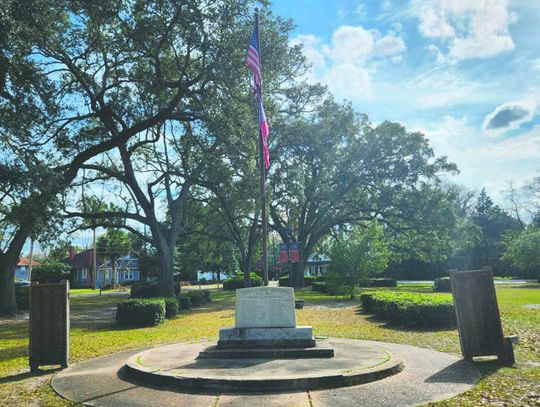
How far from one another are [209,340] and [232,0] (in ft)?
41.7

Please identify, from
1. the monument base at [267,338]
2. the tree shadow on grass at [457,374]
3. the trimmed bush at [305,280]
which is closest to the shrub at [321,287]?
the trimmed bush at [305,280]

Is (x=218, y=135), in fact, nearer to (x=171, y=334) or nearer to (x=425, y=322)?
(x=171, y=334)

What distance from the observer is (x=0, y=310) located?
2139 cm

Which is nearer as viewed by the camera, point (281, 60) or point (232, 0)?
point (232, 0)

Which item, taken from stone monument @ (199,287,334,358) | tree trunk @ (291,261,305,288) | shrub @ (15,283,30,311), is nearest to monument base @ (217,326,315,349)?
stone monument @ (199,287,334,358)

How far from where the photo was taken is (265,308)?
8961 millimetres

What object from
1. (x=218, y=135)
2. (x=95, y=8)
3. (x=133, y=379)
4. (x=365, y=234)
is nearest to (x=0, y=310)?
(x=218, y=135)

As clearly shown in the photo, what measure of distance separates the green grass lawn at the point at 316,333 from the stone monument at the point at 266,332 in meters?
2.93

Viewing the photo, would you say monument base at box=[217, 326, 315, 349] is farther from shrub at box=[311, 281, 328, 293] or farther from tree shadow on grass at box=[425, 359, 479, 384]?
shrub at box=[311, 281, 328, 293]

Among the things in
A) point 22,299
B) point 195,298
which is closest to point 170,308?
point 195,298

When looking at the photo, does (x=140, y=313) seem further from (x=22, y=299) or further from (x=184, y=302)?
(x=22, y=299)

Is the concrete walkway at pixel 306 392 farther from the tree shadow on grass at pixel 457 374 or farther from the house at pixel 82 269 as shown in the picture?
the house at pixel 82 269

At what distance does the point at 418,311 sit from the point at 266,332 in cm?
691

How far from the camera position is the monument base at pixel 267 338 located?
849cm
